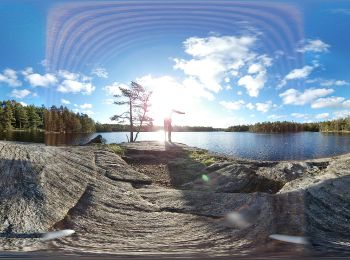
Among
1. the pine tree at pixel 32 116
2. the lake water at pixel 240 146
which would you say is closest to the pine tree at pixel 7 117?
the pine tree at pixel 32 116

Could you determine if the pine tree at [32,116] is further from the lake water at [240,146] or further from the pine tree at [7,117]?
the lake water at [240,146]

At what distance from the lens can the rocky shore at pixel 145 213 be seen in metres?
6.12

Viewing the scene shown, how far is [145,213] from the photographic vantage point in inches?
332

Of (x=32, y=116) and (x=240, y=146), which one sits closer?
(x=240, y=146)

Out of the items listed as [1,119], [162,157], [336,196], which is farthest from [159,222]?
[1,119]

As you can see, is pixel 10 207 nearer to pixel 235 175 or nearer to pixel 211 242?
pixel 211 242

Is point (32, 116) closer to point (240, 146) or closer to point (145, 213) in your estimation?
point (240, 146)

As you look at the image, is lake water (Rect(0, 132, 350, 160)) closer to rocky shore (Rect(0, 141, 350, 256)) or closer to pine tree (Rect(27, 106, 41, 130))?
rocky shore (Rect(0, 141, 350, 256))

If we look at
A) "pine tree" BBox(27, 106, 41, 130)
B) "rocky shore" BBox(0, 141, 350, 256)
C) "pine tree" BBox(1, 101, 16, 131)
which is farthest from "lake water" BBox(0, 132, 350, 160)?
"pine tree" BBox(1, 101, 16, 131)

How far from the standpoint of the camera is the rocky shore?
6121 mm

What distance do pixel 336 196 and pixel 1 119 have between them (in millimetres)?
99611

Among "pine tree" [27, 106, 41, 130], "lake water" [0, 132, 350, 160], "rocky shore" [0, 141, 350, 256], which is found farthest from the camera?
"pine tree" [27, 106, 41, 130]

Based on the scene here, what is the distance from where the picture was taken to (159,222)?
773 centimetres

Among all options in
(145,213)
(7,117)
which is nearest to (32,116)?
(7,117)
